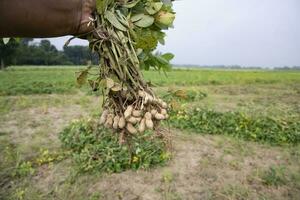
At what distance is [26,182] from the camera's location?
3.75 meters

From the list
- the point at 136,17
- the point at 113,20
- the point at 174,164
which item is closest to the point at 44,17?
the point at 113,20

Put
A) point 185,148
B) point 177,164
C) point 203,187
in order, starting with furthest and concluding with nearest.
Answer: point 185,148 < point 177,164 < point 203,187

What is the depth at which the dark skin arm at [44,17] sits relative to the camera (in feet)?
2.76

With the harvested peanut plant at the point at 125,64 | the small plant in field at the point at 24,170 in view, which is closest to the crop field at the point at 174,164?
the small plant in field at the point at 24,170

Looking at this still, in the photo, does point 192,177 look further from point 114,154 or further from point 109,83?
point 109,83

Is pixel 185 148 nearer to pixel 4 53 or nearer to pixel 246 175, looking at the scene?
pixel 246 175

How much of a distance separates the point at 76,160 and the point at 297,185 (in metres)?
2.54

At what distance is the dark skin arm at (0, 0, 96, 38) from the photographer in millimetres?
841

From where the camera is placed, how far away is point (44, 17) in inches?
35.1

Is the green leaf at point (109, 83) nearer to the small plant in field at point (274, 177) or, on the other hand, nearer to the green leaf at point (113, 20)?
the green leaf at point (113, 20)

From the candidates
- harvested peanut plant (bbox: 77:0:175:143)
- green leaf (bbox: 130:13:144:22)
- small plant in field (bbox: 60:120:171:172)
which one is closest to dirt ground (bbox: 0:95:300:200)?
small plant in field (bbox: 60:120:171:172)

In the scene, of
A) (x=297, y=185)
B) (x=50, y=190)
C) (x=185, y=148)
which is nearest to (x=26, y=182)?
(x=50, y=190)

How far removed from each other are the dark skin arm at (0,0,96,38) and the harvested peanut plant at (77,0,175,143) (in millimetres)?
47

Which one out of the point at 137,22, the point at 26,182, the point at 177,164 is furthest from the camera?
the point at 177,164
